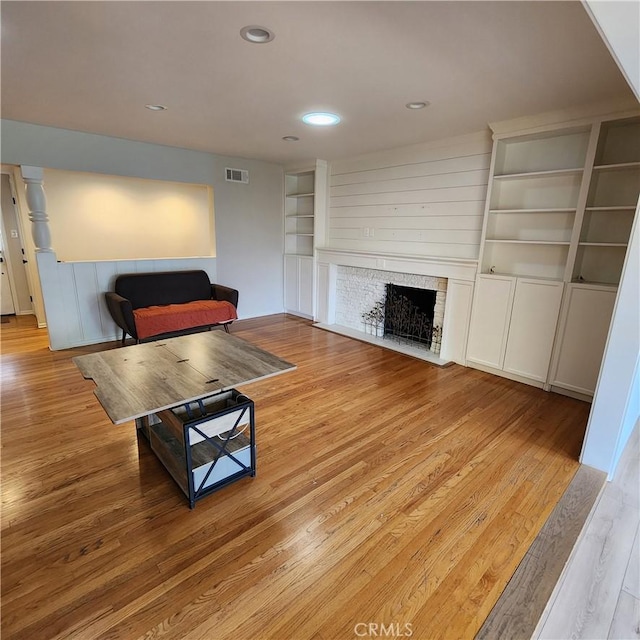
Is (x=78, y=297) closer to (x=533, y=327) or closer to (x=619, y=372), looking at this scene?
(x=533, y=327)

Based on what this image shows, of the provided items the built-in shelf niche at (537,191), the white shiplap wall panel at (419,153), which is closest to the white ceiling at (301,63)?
the white shiplap wall panel at (419,153)

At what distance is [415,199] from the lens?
437 cm

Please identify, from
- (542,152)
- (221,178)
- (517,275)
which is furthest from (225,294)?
(542,152)

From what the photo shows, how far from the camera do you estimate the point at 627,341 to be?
6.85 feet

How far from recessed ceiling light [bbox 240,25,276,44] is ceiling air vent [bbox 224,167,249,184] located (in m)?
3.43

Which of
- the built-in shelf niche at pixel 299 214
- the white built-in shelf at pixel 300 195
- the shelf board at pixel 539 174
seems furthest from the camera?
the built-in shelf niche at pixel 299 214

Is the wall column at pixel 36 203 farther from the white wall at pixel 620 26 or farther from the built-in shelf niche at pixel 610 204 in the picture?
the built-in shelf niche at pixel 610 204

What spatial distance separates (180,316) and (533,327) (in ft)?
12.5

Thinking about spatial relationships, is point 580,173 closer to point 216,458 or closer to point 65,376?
point 216,458

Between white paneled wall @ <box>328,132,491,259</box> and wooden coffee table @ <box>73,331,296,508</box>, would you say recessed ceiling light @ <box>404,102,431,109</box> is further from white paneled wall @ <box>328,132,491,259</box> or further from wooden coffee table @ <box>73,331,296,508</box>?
wooden coffee table @ <box>73,331,296,508</box>

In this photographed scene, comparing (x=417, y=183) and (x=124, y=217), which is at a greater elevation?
(x=417, y=183)

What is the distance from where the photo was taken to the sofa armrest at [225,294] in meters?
4.81

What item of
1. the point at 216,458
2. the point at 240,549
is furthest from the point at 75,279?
the point at 240,549

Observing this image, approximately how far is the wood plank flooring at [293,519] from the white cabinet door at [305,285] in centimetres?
287
